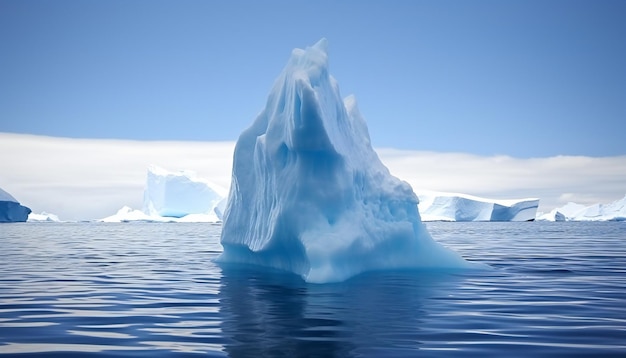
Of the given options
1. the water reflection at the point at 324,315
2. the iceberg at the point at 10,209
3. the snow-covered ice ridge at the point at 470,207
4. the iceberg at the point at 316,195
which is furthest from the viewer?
the snow-covered ice ridge at the point at 470,207

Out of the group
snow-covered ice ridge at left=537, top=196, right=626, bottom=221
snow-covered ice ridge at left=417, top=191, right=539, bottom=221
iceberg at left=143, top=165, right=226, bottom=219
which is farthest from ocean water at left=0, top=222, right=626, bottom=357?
snow-covered ice ridge at left=537, top=196, right=626, bottom=221

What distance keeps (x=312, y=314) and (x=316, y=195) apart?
193 inches

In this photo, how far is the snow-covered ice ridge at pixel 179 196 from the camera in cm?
9831

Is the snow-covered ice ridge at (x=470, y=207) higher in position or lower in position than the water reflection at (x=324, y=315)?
higher

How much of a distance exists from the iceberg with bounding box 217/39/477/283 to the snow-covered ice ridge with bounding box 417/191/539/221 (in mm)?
75770

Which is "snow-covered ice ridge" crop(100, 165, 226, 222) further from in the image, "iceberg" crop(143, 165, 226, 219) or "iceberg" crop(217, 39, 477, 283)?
"iceberg" crop(217, 39, 477, 283)

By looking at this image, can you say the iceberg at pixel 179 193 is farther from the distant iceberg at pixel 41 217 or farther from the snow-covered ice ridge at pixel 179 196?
the distant iceberg at pixel 41 217

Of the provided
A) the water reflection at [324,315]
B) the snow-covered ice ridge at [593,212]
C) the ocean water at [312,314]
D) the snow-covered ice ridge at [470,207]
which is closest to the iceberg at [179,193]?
the snow-covered ice ridge at [470,207]

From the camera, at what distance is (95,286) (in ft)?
38.8

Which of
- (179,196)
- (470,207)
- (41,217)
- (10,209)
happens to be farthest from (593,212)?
(41,217)

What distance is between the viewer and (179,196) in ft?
330

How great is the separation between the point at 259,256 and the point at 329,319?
814 cm

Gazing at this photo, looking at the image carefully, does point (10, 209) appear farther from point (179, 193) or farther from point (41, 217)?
point (41, 217)

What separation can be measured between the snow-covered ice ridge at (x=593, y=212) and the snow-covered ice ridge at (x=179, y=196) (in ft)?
196
